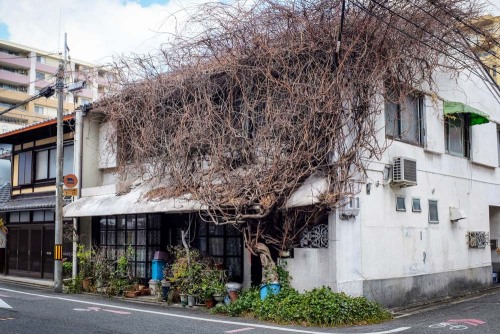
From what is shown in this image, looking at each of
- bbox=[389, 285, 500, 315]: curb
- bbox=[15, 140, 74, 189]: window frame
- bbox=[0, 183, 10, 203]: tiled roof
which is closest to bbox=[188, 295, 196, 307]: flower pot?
bbox=[389, 285, 500, 315]: curb

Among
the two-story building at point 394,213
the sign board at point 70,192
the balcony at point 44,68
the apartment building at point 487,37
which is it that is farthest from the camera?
the balcony at point 44,68

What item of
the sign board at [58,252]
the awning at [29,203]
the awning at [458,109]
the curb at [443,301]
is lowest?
the curb at [443,301]

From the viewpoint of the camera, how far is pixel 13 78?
6275 centimetres

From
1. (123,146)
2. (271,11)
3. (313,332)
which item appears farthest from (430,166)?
(123,146)

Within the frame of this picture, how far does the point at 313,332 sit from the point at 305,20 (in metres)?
7.38

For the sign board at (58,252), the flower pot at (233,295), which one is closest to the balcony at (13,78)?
the sign board at (58,252)

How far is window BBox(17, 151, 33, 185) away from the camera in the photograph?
22625mm

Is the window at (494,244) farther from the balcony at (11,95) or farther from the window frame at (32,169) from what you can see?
the balcony at (11,95)

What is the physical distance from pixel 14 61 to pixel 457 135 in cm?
5782

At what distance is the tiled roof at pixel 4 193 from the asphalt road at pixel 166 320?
10599 millimetres

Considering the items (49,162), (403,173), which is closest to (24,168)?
(49,162)

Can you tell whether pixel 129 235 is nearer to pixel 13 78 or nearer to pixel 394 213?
pixel 394 213

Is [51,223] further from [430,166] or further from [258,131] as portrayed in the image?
[430,166]

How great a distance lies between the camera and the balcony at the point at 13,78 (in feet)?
203
